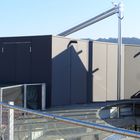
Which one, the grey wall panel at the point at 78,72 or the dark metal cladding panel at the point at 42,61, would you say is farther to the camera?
the grey wall panel at the point at 78,72

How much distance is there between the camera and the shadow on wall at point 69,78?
18594 millimetres

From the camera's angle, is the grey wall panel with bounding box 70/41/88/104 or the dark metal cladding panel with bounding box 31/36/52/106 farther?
the grey wall panel with bounding box 70/41/88/104

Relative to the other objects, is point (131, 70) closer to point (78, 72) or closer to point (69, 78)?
point (78, 72)

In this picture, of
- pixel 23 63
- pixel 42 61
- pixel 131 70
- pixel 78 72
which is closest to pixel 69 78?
pixel 78 72

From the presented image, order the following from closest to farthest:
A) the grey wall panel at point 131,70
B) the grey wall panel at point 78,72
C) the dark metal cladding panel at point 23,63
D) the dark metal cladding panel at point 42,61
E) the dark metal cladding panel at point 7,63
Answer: the dark metal cladding panel at point 42,61 → the dark metal cladding panel at point 23,63 → the dark metal cladding panel at point 7,63 → the grey wall panel at point 78,72 → the grey wall panel at point 131,70

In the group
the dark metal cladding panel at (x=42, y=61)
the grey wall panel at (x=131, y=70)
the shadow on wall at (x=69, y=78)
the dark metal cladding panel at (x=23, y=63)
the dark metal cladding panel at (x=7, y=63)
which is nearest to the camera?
the dark metal cladding panel at (x=42, y=61)

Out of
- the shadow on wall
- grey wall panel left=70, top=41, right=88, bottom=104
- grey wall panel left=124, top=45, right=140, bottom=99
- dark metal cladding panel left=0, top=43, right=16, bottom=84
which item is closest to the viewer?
the shadow on wall

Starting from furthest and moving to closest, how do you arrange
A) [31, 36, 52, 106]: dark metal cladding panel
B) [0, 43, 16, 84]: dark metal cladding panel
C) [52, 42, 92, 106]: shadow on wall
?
[0, 43, 16, 84]: dark metal cladding panel, [52, 42, 92, 106]: shadow on wall, [31, 36, 52, 106]: dark metal cladding panel

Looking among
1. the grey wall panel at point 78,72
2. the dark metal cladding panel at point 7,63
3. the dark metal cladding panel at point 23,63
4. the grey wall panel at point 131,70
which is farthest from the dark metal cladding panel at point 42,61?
the grey wall panel at point 131,70

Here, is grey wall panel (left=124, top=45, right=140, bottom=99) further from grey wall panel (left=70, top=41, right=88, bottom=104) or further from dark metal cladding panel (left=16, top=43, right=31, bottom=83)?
dark metal cladding panel (left=16, top=43, right=31, bottom=83)

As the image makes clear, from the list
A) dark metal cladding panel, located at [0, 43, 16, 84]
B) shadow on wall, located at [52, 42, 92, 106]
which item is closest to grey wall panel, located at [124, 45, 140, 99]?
shadow on wall, located at [52, 42, 92, 106]

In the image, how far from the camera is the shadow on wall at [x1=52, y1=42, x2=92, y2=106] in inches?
732

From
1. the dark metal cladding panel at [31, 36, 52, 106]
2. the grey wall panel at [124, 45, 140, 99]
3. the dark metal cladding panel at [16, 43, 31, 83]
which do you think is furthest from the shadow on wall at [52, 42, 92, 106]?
the grey wall panel at [124, 45, 140, 99]

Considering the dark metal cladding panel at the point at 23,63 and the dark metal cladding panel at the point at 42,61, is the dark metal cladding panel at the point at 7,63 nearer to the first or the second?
the dark metal cladding panel at the point at 23,63
